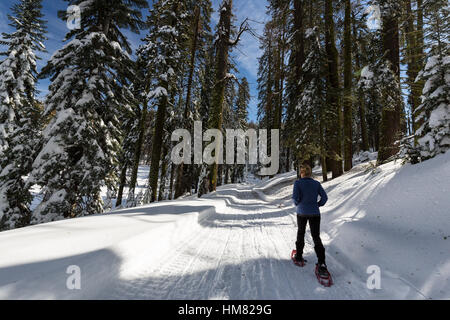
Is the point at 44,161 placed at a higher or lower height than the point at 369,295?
higher

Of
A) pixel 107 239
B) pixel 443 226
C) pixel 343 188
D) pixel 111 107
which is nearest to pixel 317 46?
pixel 343 188

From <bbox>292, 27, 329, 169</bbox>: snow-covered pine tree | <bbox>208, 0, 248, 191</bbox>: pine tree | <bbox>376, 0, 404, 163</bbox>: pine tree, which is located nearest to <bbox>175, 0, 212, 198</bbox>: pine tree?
<bbox>208, 0, 248, 191</bbox>: pine tree

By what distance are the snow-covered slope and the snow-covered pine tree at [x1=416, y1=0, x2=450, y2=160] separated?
48 cm

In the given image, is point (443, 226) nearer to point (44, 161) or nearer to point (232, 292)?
point (232, 292)

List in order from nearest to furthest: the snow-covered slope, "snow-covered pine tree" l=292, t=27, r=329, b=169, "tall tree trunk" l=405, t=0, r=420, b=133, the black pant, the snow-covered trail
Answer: the snow-covered slope < the snow-covered trail < the black pant < "tall tree trunk" l=405, t=0, r=420, b=133 < "snow-covered pine tree" l=292, t=27, r=329, b=169

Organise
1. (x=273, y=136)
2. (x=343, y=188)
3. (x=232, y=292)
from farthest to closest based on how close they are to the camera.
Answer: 1. (x=273, y=136)
2. (x=343, y=188)
3. (x=232, y=292)

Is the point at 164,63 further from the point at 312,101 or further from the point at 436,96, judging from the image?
the point at 436,96

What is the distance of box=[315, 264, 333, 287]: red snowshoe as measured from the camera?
9.24 feet

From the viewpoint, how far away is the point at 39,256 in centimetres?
241

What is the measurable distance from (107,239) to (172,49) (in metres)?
11.4

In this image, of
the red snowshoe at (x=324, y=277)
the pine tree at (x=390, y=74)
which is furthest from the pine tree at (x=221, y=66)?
the red snowshoe at (x=324, y=277)

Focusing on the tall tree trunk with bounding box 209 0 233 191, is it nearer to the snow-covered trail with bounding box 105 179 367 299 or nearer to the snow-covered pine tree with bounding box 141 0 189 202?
the snow-covered pine tree with bounding box 141 0 189 202
